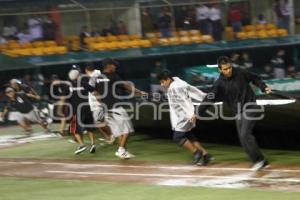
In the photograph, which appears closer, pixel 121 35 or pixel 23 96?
pixel 23 96

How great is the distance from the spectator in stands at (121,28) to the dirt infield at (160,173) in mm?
14550

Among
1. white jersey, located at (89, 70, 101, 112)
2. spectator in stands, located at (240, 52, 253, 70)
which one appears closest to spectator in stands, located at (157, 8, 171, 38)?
spectator in stands, located at (240, 52, 253, 70)

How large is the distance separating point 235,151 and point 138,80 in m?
12.8

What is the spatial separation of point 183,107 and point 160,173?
3.85 ft

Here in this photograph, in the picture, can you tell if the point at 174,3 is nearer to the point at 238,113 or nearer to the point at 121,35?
the point at 121,35

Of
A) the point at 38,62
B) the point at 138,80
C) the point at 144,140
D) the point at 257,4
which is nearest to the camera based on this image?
the point at 144,140

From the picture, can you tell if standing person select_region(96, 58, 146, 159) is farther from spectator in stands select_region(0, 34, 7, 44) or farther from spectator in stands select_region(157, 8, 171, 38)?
spectator in stands select_region(157, 8, 171, 38)

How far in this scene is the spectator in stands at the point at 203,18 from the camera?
26.5m

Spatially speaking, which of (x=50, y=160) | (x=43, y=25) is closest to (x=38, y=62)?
→ (x=43, y=25)

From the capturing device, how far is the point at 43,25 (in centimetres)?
2436

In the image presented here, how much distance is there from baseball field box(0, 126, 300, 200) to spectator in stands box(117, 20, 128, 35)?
12786 mm

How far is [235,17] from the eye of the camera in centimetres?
2739

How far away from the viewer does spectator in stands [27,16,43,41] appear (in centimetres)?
2403

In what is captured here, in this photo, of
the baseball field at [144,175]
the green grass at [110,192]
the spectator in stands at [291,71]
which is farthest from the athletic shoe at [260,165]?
the spectator in stands at [291,71]
